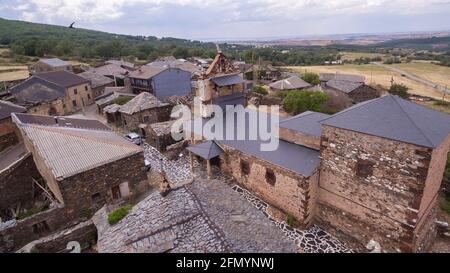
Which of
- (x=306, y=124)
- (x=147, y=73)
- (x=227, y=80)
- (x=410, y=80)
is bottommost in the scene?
(x=410, y=80)

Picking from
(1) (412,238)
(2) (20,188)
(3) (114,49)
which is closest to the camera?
(1) (412,238)

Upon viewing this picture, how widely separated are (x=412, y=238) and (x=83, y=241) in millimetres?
16643

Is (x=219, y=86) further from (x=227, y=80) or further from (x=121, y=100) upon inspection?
(x=121, y=100)

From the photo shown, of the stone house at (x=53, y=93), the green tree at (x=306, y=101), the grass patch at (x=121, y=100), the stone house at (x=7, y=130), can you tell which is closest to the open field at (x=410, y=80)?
the green tree at (x=306, y=101)

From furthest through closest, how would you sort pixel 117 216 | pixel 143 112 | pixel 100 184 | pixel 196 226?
pixel 143 112 → pixel 100 184 → pixel 117 216 → pixel 196 226

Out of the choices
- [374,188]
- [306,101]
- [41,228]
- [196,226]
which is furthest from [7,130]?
[306,101]

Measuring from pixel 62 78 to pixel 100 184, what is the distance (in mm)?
35058

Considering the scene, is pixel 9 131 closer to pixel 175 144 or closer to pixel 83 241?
pixel 175 144

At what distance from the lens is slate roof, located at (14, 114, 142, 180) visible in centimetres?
1641

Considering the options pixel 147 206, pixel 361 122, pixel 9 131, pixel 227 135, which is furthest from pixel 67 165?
pixel 361 122

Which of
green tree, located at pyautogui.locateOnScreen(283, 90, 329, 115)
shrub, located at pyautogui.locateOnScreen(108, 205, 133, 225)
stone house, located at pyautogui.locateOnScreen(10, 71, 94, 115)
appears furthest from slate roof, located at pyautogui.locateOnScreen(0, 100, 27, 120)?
green tree, located at pyautogui.locateOnScreen(283, 90, 329, 115)

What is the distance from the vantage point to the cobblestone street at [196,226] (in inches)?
358

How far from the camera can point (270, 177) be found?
17.3 metres

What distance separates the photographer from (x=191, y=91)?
162ft
